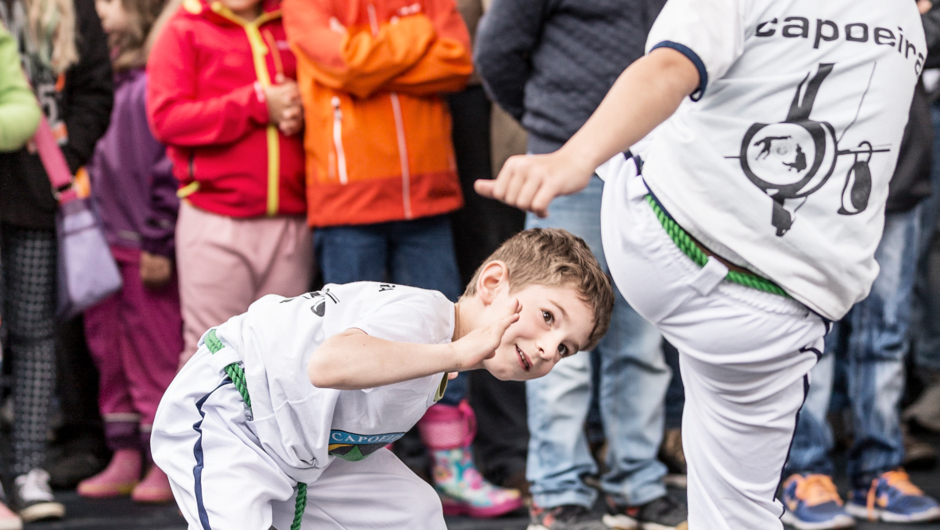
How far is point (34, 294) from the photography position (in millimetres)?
2818

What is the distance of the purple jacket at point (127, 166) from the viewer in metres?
3.22

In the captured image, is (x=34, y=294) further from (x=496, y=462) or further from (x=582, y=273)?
(x=582, y=273)

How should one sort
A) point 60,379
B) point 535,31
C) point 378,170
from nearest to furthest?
1. point 535,31
2. point 378,170
3. point 60,379

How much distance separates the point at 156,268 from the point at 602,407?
4.84 ft

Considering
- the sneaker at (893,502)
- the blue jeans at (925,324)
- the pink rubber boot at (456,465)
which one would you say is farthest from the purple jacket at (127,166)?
the blue jeans at (925,324)

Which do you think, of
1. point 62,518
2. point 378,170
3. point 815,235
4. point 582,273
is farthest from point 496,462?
point 815,235

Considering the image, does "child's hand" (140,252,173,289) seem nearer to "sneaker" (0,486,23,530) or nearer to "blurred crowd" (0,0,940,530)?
"blurred crowd" (0,0,940,530)

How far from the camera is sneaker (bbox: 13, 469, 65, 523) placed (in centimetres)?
269

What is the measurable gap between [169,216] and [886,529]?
7.57 ft

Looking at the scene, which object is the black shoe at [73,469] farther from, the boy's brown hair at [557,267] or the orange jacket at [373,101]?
the boy's brown hair at [557,267]

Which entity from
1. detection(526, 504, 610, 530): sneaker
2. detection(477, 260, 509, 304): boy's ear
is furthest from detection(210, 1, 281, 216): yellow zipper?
detection(477, 260, 509, 304): boy's ear

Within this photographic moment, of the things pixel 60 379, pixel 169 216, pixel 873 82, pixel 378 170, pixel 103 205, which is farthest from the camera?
pixel 60 379

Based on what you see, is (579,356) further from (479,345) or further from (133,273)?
(133,273)

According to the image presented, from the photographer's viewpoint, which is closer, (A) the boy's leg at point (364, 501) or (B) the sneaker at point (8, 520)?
(A) the boy's leg at point (364, 501)
